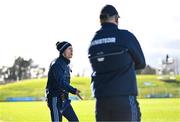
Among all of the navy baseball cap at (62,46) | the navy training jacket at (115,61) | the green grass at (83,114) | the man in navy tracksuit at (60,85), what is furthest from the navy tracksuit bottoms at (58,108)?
the green grass at (83,114)

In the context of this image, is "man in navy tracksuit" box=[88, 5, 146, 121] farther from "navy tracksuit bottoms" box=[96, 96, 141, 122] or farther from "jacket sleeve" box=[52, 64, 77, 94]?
"jacket sleeve" box=[52, 64, 77, 94]

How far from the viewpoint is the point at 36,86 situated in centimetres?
9119

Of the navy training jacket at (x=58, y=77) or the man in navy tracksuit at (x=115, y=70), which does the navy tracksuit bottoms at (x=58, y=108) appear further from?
the man in navy tracksuit at (x=115, y=70)

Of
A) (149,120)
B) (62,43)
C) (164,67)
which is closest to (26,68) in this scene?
(164,67)

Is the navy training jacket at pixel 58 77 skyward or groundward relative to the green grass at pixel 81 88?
skyward

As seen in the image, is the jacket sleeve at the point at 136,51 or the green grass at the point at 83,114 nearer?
the jacket sleeve at the point at 136,51

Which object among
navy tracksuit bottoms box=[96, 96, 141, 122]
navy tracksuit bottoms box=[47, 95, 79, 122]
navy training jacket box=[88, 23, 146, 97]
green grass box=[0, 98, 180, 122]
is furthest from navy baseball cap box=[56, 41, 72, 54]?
green grass box=[0, 98, 180, 122]

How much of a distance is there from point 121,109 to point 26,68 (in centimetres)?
12316

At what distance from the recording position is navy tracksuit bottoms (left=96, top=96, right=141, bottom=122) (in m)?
7.20

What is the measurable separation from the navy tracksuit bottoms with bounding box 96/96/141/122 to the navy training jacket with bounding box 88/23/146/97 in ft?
0.23

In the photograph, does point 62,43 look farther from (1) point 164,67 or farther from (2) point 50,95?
(1) point 164,67

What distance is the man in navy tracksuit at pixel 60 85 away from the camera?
10.8m

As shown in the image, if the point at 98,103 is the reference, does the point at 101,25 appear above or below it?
above

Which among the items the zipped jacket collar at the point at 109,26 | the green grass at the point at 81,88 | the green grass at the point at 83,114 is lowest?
the green grass at the point at 81,88
